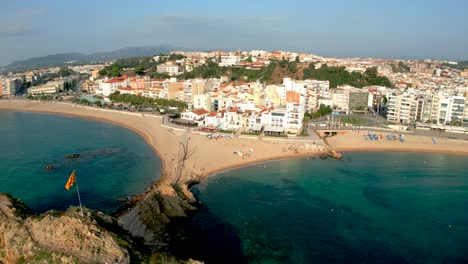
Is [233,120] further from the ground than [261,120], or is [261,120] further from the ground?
[261,120]

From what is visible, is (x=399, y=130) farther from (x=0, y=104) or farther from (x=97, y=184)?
(x=0, y=104)

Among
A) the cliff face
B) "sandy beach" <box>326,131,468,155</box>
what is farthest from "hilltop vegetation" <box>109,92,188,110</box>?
the cliff face

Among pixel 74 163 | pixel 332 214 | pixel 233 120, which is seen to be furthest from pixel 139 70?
pixel 332 214

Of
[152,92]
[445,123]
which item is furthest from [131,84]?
[445,123]

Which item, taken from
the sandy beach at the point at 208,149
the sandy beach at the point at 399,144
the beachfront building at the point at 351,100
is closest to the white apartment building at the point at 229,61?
the beachfront building at the point at 351,100

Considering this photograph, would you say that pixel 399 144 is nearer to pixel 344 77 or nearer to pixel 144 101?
pixel 344 77
